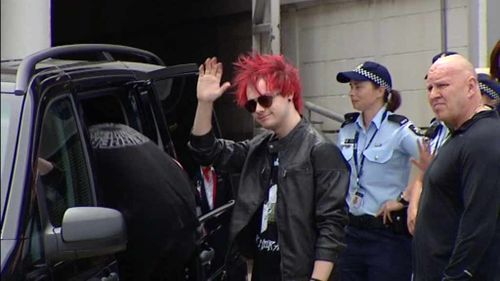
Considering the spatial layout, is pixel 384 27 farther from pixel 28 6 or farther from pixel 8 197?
pixel 8 197

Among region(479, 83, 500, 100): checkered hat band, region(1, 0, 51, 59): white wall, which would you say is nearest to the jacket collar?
region(479, 83, 500, 100): checkered hat band

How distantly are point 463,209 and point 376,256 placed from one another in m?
1.39

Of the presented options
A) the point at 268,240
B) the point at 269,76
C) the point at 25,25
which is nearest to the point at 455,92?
the point at 269,76

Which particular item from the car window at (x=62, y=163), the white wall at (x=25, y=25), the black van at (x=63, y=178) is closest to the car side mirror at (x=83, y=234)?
the black van at (x=63, y=178)

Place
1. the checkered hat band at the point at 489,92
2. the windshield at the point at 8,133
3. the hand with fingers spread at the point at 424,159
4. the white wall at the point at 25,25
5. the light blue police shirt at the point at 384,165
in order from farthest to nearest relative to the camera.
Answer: the white wall at the point at 25,25
the light blue police shirt at the point at 384,165
the checkered hat band at the point at 489,92
the hand with fingers spread at the point at 424,159
the windshield at the point at 8,133

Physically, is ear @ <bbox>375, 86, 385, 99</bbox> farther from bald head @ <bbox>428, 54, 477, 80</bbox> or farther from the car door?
the car door

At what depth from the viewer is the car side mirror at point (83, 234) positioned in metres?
2.76

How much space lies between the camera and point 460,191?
11.0 ft

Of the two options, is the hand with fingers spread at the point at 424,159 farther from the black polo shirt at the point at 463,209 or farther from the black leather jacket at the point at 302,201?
the black leather jacket at the point at 302,201

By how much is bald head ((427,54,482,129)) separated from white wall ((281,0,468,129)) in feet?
15.9

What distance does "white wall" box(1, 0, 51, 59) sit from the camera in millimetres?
6582

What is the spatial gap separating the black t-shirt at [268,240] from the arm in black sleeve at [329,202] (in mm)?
200

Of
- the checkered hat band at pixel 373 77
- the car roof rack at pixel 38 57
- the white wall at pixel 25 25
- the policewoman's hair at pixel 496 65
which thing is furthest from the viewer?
the white wall at pixel 25 25

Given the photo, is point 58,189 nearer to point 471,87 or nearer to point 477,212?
point 477,212
